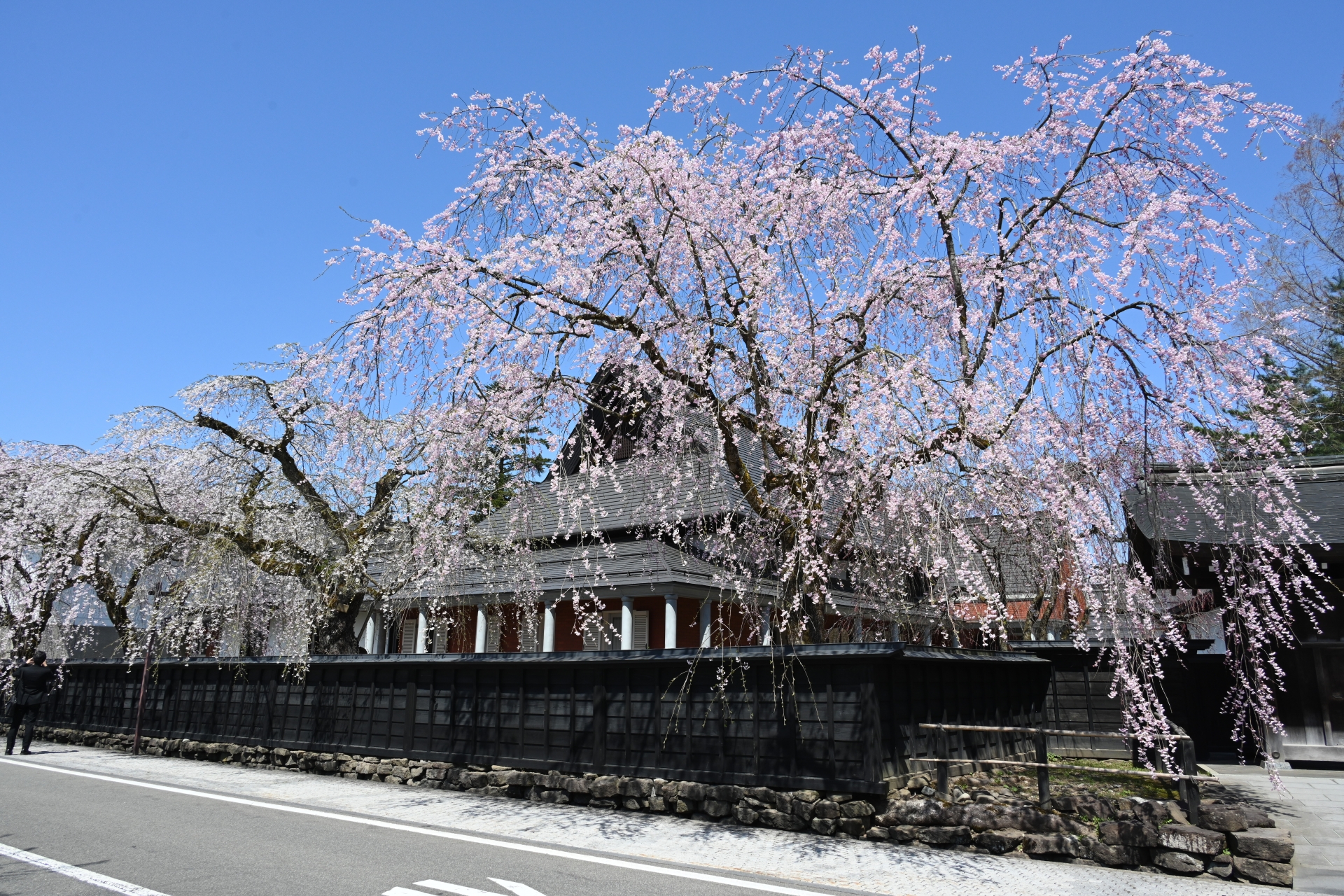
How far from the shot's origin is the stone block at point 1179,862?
675cm

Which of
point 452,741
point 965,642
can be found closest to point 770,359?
point 452,741

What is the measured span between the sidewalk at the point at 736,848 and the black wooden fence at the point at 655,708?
2.00ft

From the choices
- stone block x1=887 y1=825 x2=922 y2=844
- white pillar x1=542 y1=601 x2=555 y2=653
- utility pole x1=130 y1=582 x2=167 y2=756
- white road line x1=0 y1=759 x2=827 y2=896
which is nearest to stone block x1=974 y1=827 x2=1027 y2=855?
stone block x1=887 y1=825 x2=922 y2=844

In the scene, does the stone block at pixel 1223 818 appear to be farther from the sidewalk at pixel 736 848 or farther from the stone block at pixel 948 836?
the stone block at pixel 948 836

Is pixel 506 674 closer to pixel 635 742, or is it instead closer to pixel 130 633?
pixel 635 742

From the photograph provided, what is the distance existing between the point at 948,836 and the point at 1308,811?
5.07m

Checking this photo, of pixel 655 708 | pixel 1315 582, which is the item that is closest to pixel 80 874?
pixel 655 708

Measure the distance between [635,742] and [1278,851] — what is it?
612cm

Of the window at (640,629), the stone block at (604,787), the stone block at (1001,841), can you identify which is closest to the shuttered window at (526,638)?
the window at (640,629)

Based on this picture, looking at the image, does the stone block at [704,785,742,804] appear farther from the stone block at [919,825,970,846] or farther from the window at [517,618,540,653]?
the window at [517,618,540,653]

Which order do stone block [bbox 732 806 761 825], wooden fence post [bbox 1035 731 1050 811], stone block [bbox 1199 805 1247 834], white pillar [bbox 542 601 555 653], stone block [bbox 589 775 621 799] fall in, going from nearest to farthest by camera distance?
stone block [bbox 1199 805 1247 834]
wooden fence post [bbox 1035 731 1050 811]
stone block [bbox 732 806 761 825]
stone block [bbox 589 775 621 799]
white pillar [bbox 542 601 555 653]

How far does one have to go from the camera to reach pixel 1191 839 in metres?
6.79

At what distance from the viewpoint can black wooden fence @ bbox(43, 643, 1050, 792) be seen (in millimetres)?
8484

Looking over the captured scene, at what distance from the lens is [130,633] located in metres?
16.5
